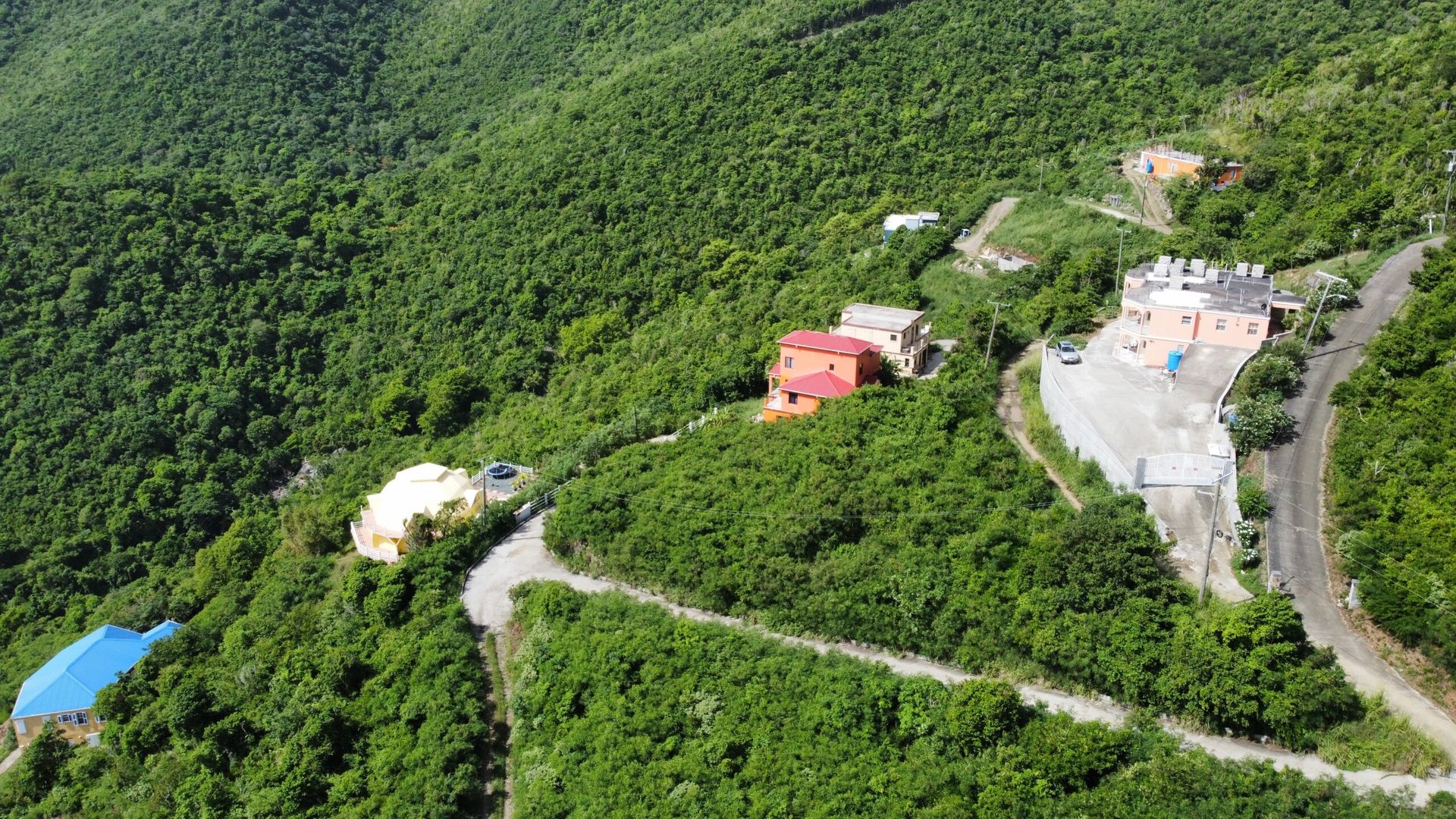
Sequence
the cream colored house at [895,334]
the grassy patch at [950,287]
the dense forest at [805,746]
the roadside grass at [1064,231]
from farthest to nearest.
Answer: the roadside grass at [1064,231] → the grassy patch at [950,287] → the cream colored house at [895,334] → the dense forest at [805,746]

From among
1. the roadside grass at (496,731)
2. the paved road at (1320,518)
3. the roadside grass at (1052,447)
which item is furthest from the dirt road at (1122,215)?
the roadside grass at (496,731)

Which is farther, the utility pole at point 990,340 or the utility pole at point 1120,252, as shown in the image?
the utility pole at point 1120,252

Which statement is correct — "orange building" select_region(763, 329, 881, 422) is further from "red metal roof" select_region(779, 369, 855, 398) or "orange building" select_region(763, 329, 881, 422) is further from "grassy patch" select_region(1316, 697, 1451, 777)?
"grassy patch" select_region(1316, 697, 1451, 777)

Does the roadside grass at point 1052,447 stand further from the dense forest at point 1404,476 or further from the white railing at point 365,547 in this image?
the white railing at point 365,547

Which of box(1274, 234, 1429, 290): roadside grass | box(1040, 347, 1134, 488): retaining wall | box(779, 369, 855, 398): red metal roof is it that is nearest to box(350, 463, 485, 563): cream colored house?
box(779, 369, 855, 398): red metal roof

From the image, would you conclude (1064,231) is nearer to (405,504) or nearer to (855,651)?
(855,651)
